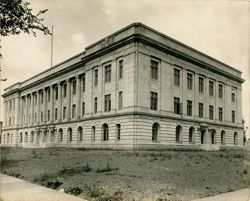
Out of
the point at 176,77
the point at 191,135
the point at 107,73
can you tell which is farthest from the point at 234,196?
the point at 191,135

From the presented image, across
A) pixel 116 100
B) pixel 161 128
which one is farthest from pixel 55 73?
pixel 161 128

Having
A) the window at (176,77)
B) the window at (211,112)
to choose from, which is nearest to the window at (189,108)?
the window at (176,77)

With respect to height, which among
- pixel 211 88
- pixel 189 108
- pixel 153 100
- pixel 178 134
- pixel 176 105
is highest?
pixel 211 88

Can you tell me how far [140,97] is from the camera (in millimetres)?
32281

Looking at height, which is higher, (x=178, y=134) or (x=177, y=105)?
(x=177, y=105)

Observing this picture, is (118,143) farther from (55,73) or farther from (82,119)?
(55,73)

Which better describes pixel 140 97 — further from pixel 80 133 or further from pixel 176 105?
pixel 80 133

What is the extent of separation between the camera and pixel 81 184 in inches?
459

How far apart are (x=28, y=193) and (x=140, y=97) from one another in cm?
2282

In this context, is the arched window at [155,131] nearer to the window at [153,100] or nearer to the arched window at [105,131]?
the window at [153,100]

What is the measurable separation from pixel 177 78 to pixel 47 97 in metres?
26.6

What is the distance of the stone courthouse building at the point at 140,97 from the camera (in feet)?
107

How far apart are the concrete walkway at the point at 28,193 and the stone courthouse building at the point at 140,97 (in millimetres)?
19834

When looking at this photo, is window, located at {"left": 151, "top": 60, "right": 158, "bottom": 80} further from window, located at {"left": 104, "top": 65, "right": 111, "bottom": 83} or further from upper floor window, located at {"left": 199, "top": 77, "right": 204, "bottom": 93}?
upper floor window, located at {"left": 199, "top": 77, "right": 204, "bottom": 93}
